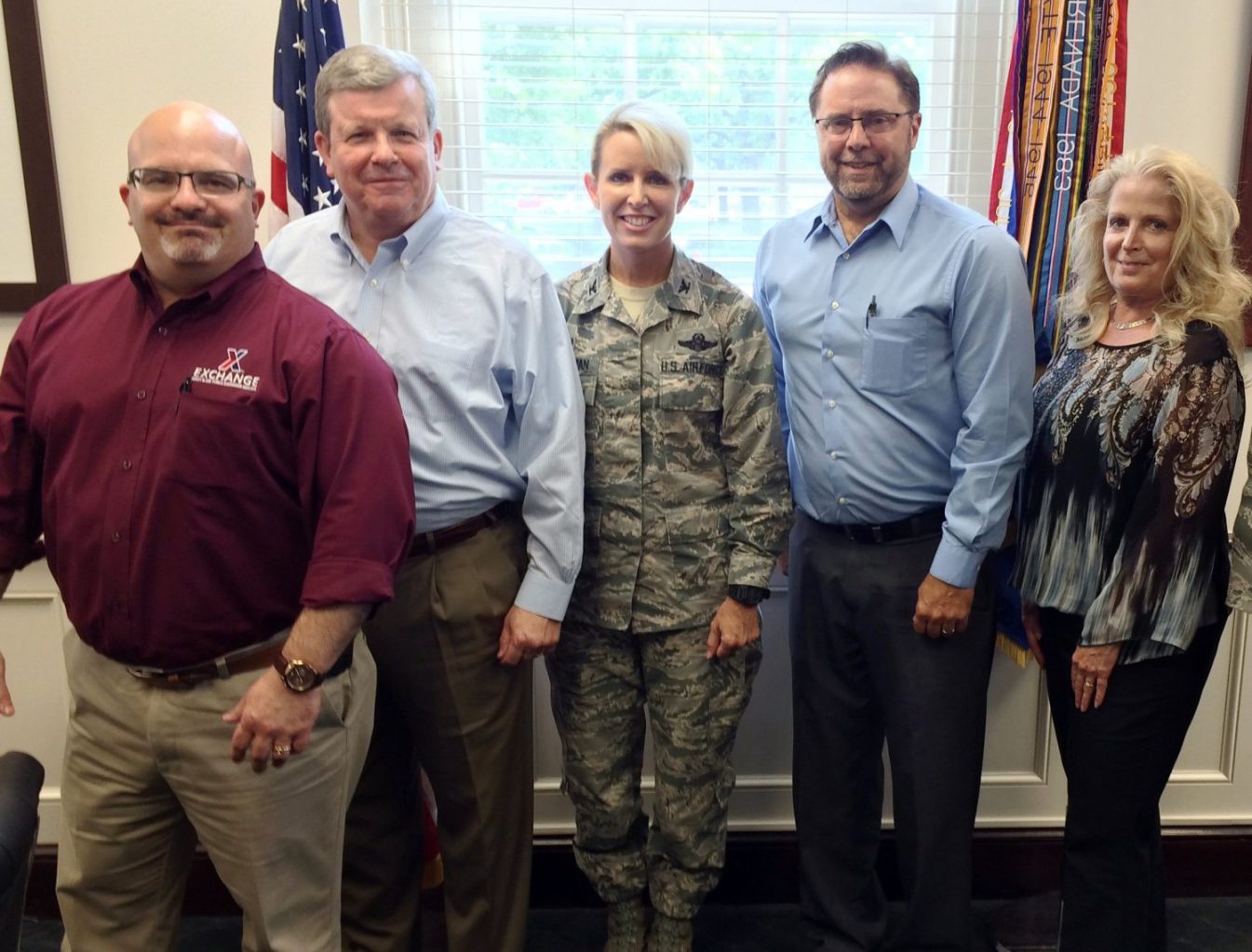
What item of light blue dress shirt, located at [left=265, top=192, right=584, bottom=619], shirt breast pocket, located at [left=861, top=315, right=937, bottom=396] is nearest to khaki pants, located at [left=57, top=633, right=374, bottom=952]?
light blue dress shirt, located at [left=265, top=192, right=584, bottom=619]

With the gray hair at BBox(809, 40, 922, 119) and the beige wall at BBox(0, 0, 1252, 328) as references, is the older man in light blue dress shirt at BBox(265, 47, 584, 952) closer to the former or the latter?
the beige wall at BBox(0, 0, 1252, 328)

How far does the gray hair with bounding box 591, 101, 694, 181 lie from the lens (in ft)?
5.52

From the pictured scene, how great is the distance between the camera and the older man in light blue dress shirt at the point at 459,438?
1.62 metres

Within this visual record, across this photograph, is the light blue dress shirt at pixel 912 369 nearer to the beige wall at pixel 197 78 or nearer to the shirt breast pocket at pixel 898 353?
the shirt breast pocket at pixel 898 353

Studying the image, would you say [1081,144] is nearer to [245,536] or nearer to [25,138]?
[245,536]

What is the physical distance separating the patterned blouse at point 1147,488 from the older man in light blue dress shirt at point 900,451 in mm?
107

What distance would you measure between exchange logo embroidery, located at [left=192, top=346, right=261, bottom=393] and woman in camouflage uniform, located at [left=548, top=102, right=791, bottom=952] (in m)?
0.65

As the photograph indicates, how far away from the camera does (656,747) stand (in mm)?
1900

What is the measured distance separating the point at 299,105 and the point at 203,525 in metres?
1.03

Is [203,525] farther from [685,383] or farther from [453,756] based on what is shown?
[685,383]

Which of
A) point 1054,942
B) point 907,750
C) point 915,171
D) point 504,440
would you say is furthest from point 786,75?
point 1054,942

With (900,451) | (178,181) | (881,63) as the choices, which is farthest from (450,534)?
(881,63)

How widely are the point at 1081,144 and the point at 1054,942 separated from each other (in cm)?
166

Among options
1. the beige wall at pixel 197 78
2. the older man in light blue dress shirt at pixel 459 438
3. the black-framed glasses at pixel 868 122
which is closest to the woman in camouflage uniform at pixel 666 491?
the older man in light blue dress shirt at pixel 459 438
